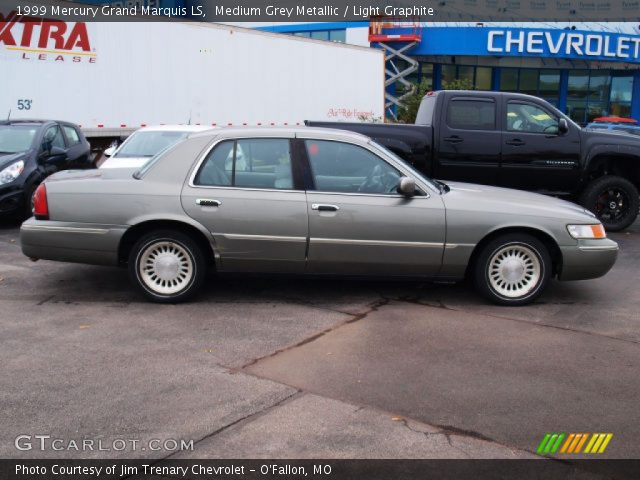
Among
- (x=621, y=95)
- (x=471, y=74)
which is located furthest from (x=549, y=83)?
(x=471, y=74)

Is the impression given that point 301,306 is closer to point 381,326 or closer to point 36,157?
point 381,326

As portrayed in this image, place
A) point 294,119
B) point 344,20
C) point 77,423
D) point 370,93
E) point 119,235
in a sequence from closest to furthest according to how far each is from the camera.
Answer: point 77,423 < point 119,235 < point 294,119 < point 370,93 < point 344,20

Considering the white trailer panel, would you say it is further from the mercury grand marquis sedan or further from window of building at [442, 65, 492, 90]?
window of building at [442, 65, 492, 90]

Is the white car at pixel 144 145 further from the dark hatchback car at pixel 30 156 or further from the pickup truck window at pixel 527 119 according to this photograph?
the pickup truck window at pixel 527 119

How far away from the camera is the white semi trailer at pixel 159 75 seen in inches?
545

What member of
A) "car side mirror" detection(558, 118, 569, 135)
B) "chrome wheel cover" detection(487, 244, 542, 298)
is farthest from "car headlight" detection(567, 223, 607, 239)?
"car side mirror" detection(558, 118, 569, 135)

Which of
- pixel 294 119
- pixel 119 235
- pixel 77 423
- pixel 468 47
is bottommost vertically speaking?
pixel 77 423

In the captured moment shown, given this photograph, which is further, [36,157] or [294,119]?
[294,119]

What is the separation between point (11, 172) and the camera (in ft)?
31.8

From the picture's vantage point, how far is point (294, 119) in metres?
20.2

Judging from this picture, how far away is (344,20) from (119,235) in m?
31.3

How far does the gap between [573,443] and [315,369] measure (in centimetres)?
172

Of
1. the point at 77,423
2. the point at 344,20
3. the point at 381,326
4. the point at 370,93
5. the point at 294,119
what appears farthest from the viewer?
the point at 344,20

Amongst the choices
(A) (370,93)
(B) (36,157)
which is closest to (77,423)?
(B) (36,157)
